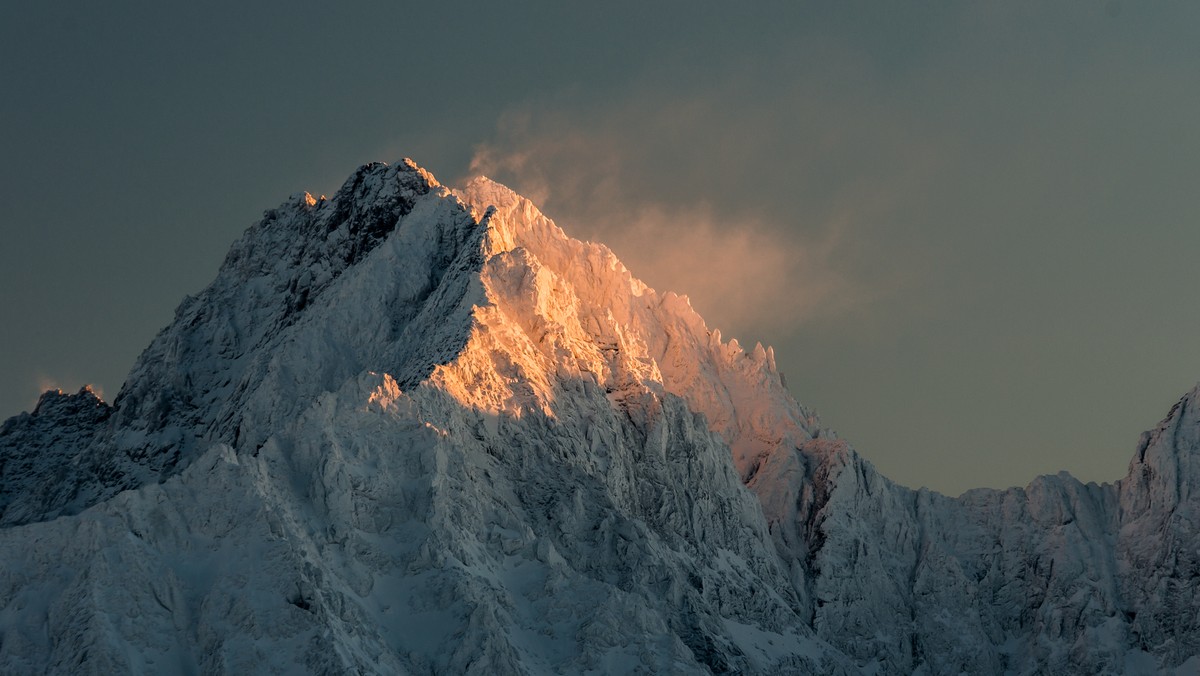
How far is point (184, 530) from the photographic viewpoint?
193 m

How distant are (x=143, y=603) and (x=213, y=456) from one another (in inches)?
769

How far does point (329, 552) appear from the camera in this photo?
646 feet

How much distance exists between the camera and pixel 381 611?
195 m

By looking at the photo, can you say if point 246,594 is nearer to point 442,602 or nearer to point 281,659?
point 281,659

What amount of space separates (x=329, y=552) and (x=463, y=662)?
53.1ft

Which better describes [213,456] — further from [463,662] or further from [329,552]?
[463,662]

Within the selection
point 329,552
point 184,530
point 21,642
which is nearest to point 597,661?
point 329,552

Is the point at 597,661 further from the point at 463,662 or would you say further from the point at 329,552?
the point at 329,552

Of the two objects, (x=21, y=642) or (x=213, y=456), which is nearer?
(x=21, y=642)

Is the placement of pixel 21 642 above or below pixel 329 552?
below

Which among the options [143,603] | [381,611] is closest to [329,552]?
[381,611]

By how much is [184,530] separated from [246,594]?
12.1 meters

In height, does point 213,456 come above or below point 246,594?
above

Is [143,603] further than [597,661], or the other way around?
[597,661]
